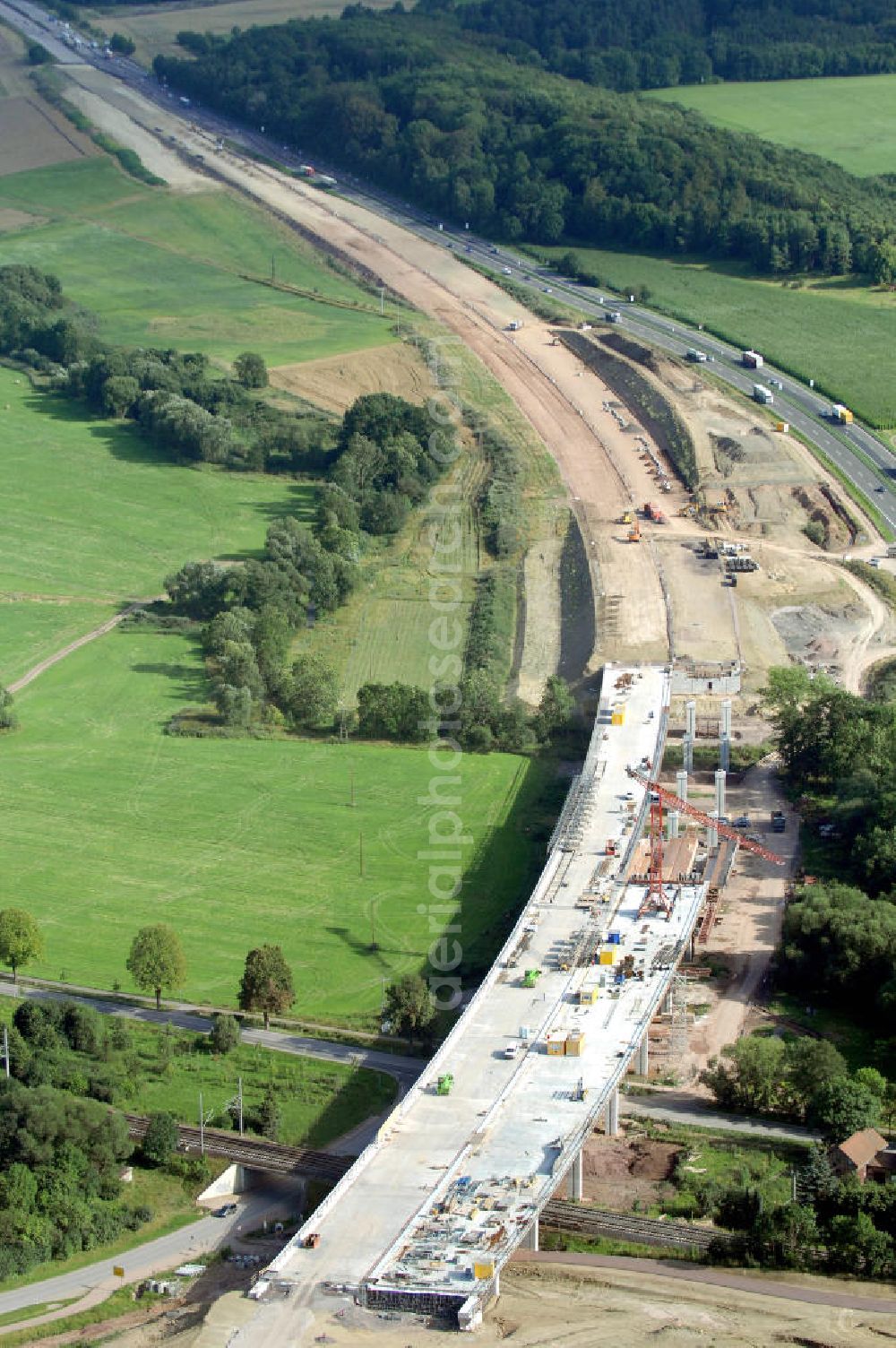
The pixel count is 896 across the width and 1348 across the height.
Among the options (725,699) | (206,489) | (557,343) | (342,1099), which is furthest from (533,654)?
(557,343)

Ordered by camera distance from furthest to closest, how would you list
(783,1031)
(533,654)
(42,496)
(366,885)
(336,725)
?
1. (42,496)
2. (533,654)
3. (336,725)
4. (366,885)
5. (783,1031)

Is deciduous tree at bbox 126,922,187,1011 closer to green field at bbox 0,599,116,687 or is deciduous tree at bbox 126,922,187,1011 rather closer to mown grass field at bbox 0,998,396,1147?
mown grass field at bbox 0,998,396,1147

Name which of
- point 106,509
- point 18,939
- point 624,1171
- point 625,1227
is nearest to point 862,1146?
point 624,1171

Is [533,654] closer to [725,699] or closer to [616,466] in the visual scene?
[725,699]

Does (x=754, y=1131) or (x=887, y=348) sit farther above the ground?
(x=887, y=348)

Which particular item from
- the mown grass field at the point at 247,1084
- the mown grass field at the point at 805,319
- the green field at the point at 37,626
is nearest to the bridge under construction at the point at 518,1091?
the mown grass field at the point at 247,1084

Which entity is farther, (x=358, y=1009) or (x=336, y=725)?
(x=336, y=725)
